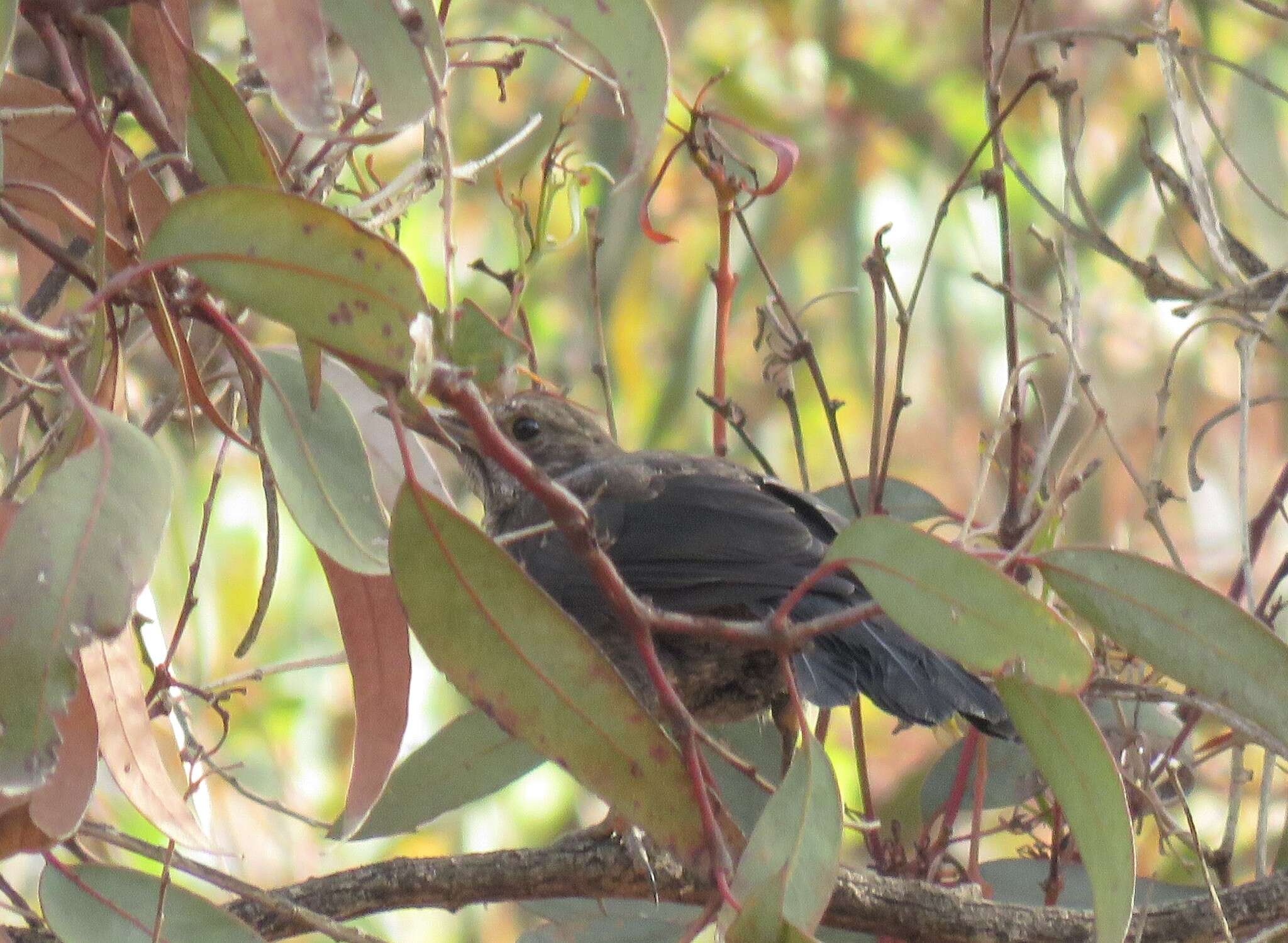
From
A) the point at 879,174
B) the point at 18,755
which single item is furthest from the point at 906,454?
the point at 18,755

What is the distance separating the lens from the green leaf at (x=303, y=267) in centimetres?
157

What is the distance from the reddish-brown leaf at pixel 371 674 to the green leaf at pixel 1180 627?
0.89 meters

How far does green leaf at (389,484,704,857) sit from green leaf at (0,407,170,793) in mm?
335

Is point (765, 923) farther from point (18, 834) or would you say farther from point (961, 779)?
point (961, 779)

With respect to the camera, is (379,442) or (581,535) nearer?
(581,535)

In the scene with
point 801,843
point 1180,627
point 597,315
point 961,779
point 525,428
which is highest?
point 525,428

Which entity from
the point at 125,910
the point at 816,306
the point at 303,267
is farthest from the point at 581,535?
the point at 816,306

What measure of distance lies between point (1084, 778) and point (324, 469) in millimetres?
1040

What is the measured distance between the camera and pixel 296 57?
1.71m

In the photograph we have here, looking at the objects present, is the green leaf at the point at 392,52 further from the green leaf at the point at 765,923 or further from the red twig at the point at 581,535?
the green leaf at the point at 765,923

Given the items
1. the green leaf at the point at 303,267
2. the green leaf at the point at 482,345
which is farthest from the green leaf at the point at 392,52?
the green leaf at the point at 482,345

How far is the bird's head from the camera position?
431cm

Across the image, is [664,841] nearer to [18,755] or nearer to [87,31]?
[18,755]

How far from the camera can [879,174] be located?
24.8ft
